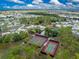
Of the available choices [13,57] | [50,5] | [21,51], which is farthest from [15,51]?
[50,5]

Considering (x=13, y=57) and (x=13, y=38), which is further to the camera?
(x=13, y=38)

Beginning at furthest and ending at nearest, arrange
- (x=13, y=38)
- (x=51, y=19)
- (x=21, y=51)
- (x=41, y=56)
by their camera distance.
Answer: (x=51, y=19)
(x=13, y=38)
(x=41, y=56)
(x=21, y=51)

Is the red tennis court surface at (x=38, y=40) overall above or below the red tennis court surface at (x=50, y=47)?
above

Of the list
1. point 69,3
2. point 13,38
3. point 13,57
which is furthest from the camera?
point 69,3

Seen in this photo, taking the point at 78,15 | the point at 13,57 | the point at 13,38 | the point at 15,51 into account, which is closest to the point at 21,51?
the point at 15,51

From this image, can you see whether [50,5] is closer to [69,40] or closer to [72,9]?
[72,9]

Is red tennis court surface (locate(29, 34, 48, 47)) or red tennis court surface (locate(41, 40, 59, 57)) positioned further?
red tennis court surface (locate(29, 34, 48, 47))

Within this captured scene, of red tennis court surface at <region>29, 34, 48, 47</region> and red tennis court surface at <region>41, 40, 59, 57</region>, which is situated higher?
red tennis court surface at <region>29, 34, 48, 47</region>

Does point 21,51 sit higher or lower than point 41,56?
higher

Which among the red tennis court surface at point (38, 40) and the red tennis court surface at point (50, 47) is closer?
the red tennis court surface at point (50, 47)

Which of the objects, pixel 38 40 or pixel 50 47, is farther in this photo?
pixel 38 40
